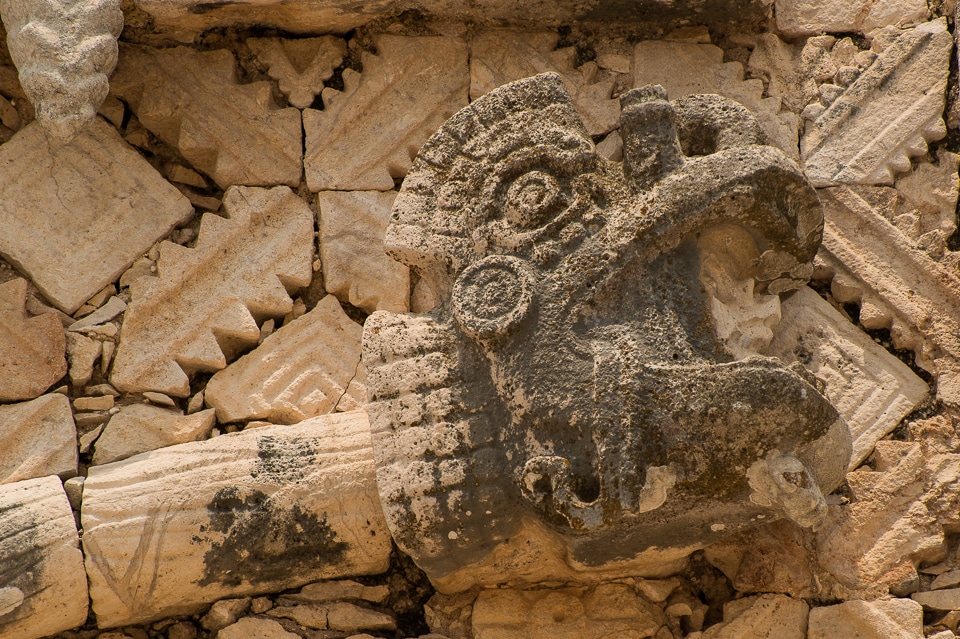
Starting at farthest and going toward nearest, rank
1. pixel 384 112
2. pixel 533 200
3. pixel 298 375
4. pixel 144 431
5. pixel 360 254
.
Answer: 1. pixel 384 112
2. pixel 360 254
3. pixel 298 375
4. pixel 144 431
5. pixel 533 200

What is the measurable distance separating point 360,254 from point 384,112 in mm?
449

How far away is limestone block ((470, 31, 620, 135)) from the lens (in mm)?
3109

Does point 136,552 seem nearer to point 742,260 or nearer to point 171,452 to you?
point 171,452

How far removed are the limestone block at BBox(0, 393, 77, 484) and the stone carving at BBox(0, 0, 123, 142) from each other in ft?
2.36

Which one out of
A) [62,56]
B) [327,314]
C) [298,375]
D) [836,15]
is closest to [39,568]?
[298,375]

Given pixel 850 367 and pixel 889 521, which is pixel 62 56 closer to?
pixel 850 367

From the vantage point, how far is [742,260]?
2428mm

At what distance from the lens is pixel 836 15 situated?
313cm

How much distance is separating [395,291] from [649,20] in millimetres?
1109

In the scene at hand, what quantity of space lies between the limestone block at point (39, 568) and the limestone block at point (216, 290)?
451mm

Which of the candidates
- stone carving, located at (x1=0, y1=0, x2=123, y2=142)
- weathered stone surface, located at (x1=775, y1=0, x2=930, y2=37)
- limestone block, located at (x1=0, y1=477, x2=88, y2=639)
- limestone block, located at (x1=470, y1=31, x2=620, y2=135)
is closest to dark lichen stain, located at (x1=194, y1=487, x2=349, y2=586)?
limestone block, located at (x1=0, y1=477, x2=88, y2=639)

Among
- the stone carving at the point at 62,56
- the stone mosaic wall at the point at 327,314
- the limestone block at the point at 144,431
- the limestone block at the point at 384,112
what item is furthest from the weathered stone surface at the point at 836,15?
the limestone block at the point at 144,431

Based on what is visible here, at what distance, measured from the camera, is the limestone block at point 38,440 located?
2598mm

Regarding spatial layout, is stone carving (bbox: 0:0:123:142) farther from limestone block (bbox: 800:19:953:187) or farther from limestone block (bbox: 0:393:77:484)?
limestone block (bbox: 800:19:953:187)
